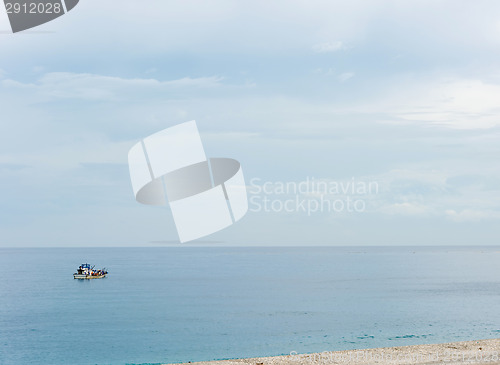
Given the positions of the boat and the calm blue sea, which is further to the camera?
the boat

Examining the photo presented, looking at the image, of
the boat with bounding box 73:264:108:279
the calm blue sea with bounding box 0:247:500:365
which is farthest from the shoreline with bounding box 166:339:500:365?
the boat with bounding box 73:264:108:279

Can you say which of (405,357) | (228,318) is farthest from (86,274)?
(405,357)

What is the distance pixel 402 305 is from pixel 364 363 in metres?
51.1

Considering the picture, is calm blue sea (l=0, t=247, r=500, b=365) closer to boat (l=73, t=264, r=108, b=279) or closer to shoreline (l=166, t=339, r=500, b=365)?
shoreline (l=166, t=339, r=500, b=365)

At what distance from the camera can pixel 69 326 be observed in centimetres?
6094

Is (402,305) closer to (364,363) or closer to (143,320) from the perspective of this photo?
(143,320)

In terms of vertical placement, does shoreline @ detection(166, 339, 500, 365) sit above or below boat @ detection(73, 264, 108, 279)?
above

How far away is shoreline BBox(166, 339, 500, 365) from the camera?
939 inches

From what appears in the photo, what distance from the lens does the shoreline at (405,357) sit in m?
23.9

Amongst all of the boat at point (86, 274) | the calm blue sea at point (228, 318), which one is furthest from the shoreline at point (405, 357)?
the boat at point (86, 274)

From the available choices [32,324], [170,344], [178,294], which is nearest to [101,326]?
[32,324]

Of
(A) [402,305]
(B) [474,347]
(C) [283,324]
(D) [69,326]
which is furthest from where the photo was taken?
(A) [402,305]

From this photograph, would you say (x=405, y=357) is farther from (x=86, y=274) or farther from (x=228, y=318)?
(x=86, y=274)

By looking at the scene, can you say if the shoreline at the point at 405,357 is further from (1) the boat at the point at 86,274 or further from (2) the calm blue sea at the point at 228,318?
(1) the boat at the point at 86,274
